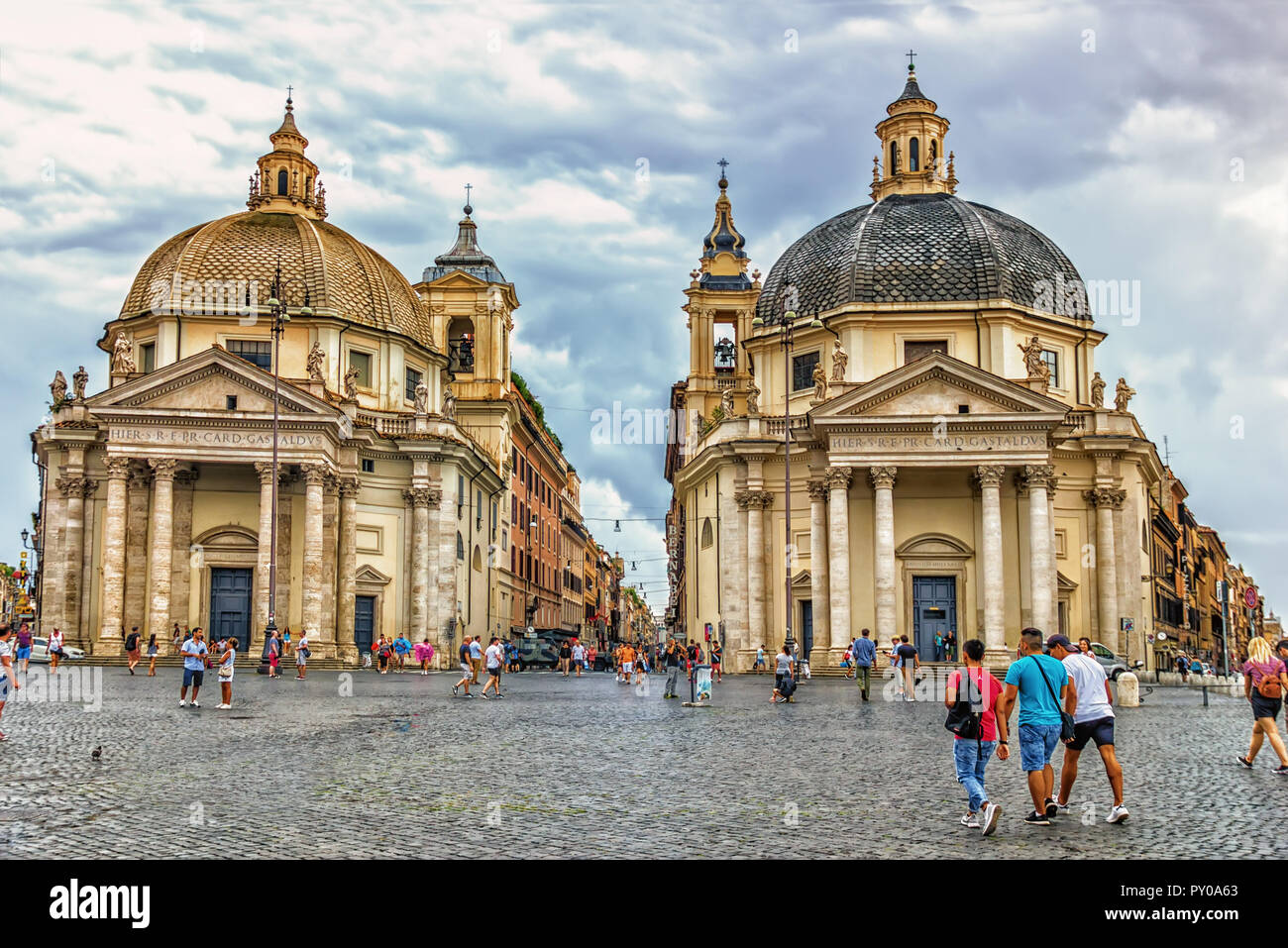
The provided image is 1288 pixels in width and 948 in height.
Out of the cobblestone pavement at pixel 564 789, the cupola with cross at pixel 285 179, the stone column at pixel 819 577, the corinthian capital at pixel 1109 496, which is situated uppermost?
the cupola with cross at pixel 285 179

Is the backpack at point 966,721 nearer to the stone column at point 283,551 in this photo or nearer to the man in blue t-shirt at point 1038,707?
the man in blue t-shirt at point 1038,707

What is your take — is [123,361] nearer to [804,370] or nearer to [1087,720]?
[804,370]

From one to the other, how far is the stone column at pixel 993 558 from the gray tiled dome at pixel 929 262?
8693 millimetres

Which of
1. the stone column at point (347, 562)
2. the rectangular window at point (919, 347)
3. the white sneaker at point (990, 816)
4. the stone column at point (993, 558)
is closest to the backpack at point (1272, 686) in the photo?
the white sneaker at point (990, 816)

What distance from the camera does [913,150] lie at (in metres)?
59.3

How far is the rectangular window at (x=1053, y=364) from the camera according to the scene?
174ft

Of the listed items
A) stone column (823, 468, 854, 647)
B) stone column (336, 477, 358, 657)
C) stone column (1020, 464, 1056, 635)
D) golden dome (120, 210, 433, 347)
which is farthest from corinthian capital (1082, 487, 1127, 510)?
golden dome (120, 210, 433, 347)

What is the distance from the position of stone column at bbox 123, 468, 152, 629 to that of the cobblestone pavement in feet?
82.8

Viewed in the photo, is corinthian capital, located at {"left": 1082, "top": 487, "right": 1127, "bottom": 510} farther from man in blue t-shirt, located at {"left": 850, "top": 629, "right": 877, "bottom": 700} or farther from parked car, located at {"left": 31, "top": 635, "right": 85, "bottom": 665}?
parked car, located at {"left": 31, "top": 635, "right": 85, "bottom": 665}

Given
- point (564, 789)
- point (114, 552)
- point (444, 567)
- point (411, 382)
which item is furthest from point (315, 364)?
point (564, 789)
